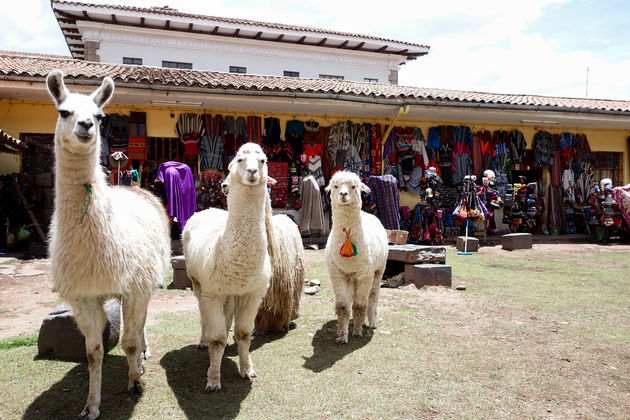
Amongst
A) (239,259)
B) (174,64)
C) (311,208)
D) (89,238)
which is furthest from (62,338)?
(174,64)

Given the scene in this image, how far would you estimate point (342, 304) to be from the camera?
4219mm

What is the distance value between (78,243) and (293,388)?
6.05 feet

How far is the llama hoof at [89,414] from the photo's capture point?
8.83 ft

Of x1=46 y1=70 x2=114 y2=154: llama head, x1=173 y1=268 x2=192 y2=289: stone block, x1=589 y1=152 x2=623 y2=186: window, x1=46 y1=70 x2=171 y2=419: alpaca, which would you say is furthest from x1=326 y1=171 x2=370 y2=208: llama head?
x1=589 y1=152 x2=623 y2=186: window

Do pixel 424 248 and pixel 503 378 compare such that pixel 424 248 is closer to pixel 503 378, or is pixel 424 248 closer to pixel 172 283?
pixel 503 378

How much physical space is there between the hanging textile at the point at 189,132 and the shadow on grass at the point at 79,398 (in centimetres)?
744

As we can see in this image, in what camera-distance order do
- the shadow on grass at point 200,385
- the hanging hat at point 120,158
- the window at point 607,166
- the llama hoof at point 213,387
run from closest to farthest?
the shadow on grass at point 200,385 → the llama hoof at point 213,387 → the hanging hat at point 120,158 → the window at point 607,166

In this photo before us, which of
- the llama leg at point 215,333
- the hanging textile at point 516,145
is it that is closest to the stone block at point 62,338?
the llama leg at point 215,333

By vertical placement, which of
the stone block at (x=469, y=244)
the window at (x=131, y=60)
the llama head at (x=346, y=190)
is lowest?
the stone block at (x=469, y=244)

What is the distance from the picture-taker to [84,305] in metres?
2.77

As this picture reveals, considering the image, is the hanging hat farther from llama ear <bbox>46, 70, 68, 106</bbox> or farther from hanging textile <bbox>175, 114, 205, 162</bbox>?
hanging textile <bbox>175, 114, 205, 162</bbox>

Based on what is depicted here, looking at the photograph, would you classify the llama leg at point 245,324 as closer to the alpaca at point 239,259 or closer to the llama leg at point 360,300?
the alpaca at point 239,259

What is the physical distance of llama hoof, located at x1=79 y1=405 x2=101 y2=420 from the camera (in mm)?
2691

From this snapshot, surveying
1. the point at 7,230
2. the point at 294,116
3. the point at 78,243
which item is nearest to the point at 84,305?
the point at 78,243
